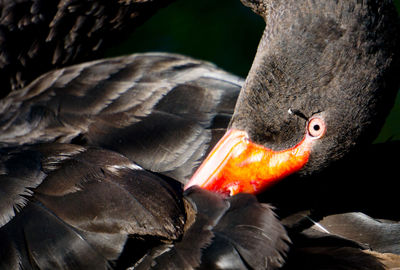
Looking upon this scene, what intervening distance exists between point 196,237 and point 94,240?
418mm

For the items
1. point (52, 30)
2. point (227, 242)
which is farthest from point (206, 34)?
point (227, 242)

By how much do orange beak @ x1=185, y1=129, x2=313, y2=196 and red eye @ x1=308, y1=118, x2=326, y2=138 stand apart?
0.12 feet

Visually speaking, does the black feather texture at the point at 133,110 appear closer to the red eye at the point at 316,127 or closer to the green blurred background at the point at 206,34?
the red eye at the point at 316,127

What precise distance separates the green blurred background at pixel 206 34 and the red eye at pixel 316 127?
9.38ft

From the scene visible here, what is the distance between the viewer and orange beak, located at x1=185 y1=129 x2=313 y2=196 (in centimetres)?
283

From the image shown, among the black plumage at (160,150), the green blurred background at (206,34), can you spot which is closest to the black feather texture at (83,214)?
the black plumage at (160,150)

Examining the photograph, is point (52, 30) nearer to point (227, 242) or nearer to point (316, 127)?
point (316, 127)

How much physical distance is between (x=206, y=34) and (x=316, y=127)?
3.19 metres

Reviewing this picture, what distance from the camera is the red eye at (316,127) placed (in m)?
2.75

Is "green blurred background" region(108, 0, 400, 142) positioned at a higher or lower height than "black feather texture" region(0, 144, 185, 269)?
higher

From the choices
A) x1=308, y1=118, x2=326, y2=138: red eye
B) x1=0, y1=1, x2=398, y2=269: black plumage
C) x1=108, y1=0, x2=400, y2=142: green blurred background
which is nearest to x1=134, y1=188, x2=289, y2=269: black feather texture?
x1=0, y1=1, x2=398, y2=269: black plumage

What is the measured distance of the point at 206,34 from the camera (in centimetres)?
577

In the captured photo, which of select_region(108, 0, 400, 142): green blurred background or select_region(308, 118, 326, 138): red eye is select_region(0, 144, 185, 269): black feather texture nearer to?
select_region(308, 118, 326, 138): red eye

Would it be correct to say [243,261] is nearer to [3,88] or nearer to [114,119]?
[114,119]
